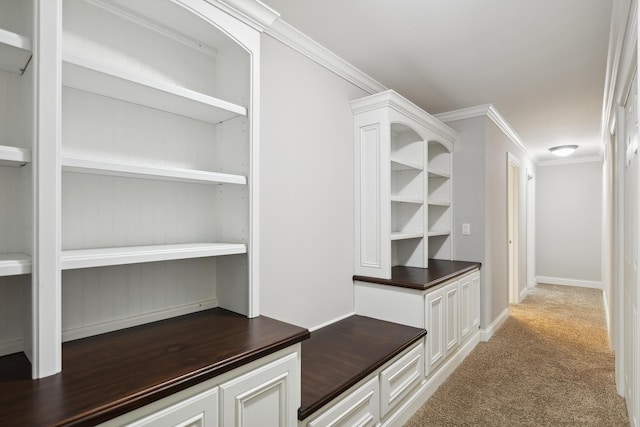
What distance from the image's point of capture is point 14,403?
897 mm

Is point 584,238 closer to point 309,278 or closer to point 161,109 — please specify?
point 309,278

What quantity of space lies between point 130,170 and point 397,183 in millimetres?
2628

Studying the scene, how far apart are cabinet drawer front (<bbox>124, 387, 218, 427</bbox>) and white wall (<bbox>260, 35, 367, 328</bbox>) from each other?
0.90m

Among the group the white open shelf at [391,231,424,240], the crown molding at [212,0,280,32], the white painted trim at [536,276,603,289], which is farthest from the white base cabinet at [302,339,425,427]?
the white painted trim at [536,276,603,289]

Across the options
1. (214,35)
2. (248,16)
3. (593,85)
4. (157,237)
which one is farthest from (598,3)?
(157,237)

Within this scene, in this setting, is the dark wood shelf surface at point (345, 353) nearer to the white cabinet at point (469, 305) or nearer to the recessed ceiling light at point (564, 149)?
the white cabinet at point (469, 305)

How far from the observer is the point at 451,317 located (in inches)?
114

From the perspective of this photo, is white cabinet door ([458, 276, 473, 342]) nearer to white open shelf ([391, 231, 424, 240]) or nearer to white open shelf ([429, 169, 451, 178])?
white open shelf ([391, 231, 424, 240])

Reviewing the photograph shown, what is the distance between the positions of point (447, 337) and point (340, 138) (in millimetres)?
1798

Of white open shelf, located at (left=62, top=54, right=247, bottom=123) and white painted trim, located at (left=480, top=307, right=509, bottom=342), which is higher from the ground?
white open shelf, located at (left=62, top=54, right=247, bottom=123)

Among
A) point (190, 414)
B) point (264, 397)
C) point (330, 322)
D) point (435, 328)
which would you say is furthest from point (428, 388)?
point (190, 414)

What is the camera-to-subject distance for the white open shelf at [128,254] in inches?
44.0

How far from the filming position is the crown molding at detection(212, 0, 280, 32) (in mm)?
1502

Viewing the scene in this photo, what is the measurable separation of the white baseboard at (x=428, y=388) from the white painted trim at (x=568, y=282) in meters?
4.43
